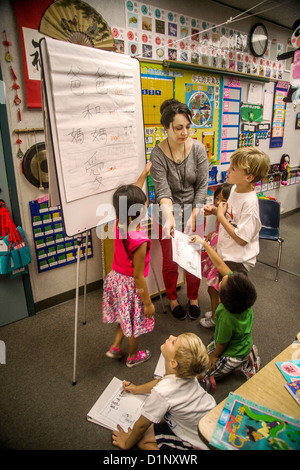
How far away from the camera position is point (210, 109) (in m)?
2.99

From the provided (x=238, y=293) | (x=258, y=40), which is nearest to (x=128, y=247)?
(x=238, y=293)

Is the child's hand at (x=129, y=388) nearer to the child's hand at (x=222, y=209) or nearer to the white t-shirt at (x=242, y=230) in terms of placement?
the white t-shirt at (x=242, y=230)

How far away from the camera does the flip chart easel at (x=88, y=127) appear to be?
1250 millimetres

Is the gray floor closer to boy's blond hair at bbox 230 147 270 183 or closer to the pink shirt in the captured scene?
the pink shirt

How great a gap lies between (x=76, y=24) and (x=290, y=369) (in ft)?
7.74

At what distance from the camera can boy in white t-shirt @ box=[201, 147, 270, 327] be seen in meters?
1.53

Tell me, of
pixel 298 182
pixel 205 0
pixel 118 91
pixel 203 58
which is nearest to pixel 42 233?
pixel 118 91

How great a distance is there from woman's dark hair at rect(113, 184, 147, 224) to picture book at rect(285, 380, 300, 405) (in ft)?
3.07

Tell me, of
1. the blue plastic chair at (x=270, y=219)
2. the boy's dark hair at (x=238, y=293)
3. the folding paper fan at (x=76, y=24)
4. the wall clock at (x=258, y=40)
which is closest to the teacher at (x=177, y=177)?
the boy's dark hair at (x=238, y=293)

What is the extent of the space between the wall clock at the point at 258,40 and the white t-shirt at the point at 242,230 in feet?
8.41

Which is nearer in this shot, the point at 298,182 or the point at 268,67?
the point at 268,67

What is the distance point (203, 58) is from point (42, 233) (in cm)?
231

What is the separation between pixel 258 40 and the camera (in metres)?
3.30
